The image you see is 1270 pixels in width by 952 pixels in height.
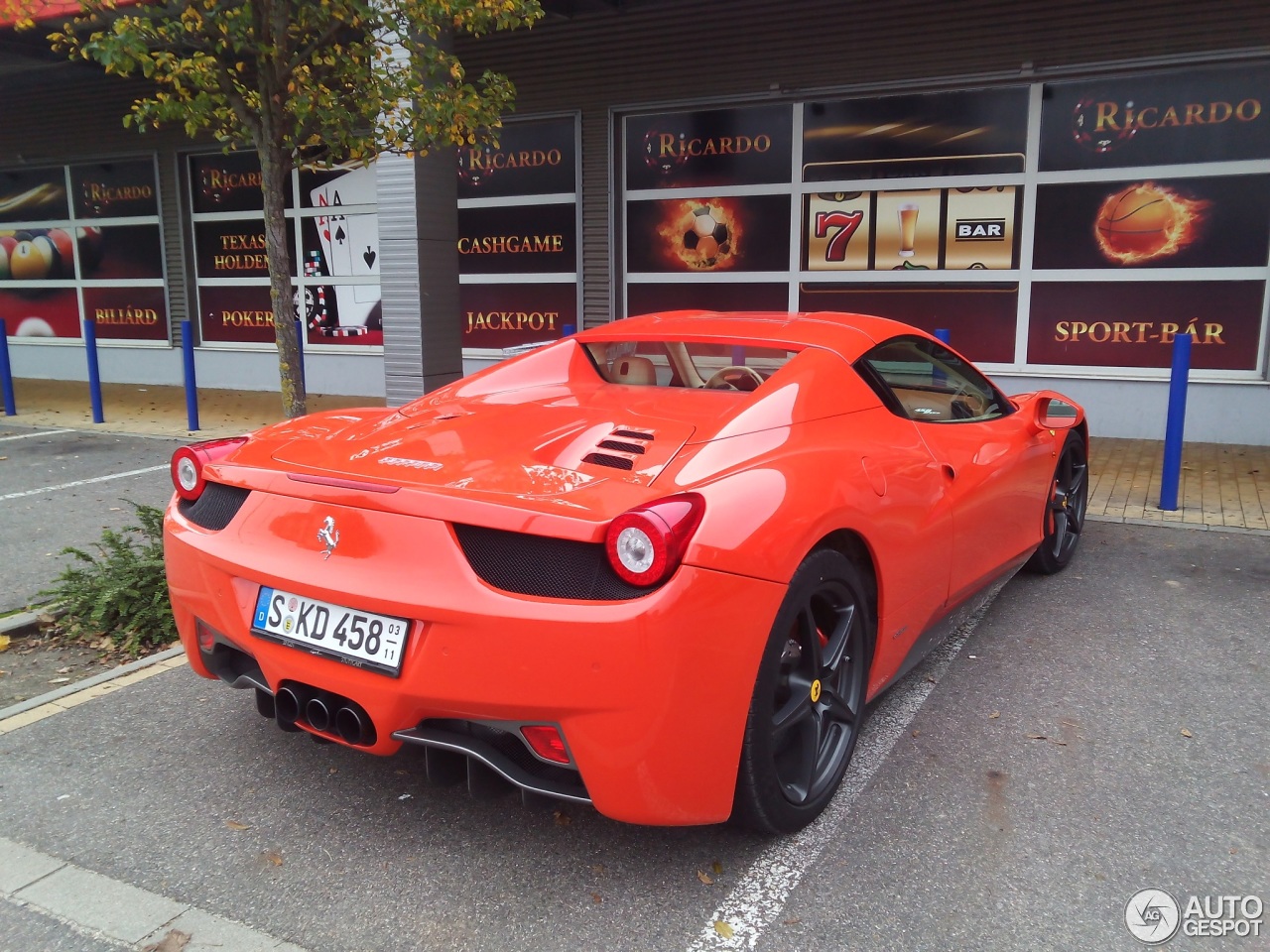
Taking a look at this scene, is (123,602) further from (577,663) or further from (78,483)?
(78,483)

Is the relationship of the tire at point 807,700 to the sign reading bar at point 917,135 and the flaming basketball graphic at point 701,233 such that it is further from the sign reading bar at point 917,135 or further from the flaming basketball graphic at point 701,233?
the flaming basketball graphic at point 701,233

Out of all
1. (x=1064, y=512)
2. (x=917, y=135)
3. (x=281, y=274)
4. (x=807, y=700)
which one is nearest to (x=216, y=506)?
(x=807, y=700)

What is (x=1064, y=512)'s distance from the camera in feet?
16.5

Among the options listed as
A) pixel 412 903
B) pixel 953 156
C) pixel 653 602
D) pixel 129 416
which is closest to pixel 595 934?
pixel 412 903

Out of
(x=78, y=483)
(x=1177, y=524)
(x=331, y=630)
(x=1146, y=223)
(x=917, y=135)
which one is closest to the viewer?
(x=331, y=630)

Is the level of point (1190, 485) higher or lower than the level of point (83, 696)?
higher

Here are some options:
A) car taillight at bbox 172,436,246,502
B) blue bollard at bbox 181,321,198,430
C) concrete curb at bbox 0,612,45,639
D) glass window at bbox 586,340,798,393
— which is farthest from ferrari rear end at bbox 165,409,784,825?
blue bollard at bbox 181,321,198,430

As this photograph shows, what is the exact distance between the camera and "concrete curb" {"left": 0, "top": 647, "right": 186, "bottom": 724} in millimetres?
3597

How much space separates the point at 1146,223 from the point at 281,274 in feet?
25.1

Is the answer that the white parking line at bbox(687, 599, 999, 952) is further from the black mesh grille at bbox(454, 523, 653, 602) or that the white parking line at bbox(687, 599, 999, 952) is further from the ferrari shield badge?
the ferrari shield badge

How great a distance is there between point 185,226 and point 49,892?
522 inches

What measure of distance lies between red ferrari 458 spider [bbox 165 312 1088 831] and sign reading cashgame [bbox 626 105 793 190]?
289 inches

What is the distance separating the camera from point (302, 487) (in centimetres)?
260

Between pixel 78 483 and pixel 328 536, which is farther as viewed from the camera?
pixel 78 483
